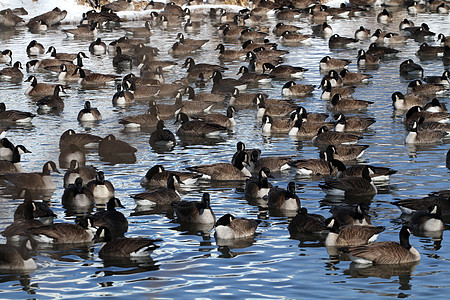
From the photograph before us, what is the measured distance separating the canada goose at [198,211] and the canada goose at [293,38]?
31840 mm

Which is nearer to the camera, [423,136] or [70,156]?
[70,156]

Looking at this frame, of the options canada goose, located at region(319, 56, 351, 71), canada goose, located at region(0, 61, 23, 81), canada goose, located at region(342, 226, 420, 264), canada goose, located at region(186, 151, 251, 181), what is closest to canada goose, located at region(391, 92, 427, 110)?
canada goose, located at region(319, 56, 351, 71)

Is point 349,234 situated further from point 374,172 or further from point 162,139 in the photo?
point 162,139

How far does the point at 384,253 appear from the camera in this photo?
1608 cm

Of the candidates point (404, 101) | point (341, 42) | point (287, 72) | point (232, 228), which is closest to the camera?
point (232, 228)

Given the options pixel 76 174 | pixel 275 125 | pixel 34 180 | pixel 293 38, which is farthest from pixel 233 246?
pixel 293 38

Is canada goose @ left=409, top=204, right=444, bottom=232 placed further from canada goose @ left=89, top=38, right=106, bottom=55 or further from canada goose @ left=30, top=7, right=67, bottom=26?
canada goose @ left=30, top=7, right=67, bottom=26

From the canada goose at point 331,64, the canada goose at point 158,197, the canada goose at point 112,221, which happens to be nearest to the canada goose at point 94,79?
the canada goose at point 331,64

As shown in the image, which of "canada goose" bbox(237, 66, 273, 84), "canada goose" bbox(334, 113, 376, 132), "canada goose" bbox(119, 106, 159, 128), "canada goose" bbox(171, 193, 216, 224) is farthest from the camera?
"canada goose" bbox(237, 66, 273, 84)

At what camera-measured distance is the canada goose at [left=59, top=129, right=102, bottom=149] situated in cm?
2608

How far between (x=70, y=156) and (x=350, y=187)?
8608mm

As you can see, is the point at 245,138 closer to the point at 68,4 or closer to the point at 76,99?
the point at 76,99

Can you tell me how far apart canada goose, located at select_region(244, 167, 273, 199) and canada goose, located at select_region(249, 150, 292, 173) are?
6.78ft

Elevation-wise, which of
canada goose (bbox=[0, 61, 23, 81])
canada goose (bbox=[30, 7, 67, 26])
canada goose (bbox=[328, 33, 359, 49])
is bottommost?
canada goose (bbox=[0, 61, 23, 81])
